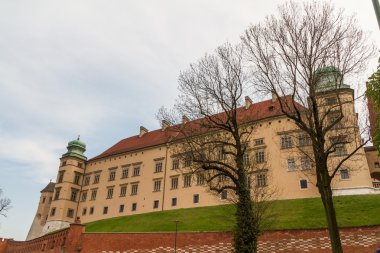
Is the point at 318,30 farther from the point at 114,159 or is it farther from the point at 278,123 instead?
the point at 114,159

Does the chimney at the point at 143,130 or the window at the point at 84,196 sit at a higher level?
the chimney at the point at 143,130

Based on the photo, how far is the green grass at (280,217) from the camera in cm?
2700

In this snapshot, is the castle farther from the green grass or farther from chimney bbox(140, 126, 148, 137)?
the green grass

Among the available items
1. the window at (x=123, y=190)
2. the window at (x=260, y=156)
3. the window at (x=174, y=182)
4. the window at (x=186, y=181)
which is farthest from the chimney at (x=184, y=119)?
the window at (x=123, y=190)

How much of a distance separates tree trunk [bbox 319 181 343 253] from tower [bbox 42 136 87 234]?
5101cm

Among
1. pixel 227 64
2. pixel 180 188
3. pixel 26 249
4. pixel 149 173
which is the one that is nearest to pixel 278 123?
pixel 180 188

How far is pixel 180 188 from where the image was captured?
50438 millimetres

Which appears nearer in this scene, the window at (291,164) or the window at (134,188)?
the window at (291,164)

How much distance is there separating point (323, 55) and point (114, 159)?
49095 millimetres

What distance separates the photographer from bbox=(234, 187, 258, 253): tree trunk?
711 inches

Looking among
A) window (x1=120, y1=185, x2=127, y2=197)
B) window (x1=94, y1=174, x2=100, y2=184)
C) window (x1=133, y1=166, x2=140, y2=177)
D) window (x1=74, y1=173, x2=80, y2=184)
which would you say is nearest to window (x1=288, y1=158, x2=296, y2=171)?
window (x1=133, y1=166, x2=140, y2=177)

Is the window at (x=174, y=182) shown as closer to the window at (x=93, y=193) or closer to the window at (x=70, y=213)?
the window at (x=93, y=193)

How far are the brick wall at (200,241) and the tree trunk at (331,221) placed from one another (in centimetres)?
850

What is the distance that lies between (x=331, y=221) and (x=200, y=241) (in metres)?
13.1
